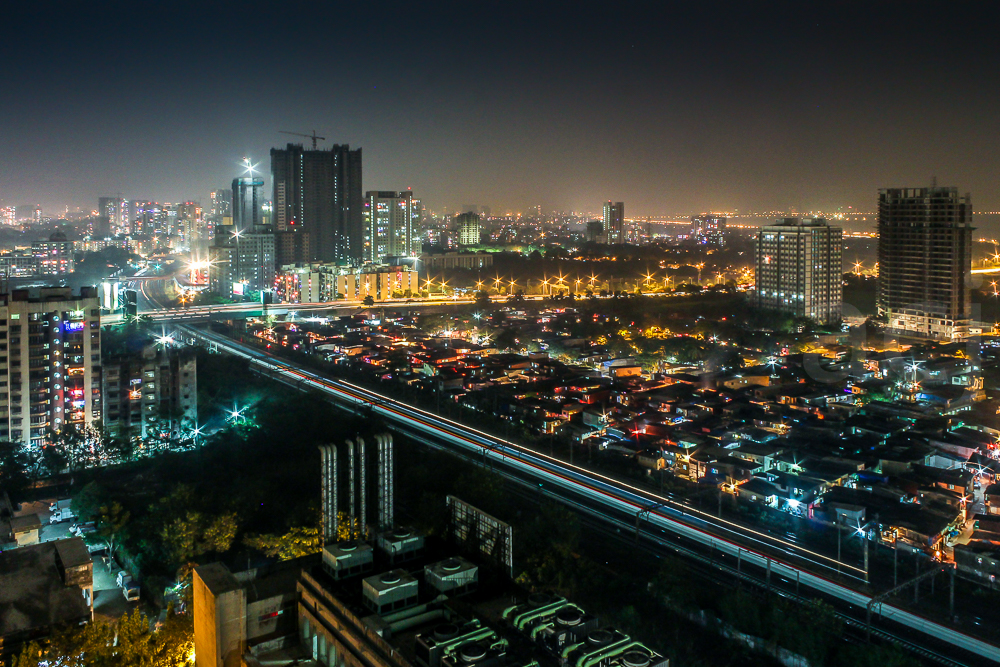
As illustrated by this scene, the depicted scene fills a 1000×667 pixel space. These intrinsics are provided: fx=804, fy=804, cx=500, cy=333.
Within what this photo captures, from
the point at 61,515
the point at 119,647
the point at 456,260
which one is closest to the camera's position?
the point at 119,647

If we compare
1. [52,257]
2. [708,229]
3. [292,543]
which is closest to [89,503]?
[292,543]

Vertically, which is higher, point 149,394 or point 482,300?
point 482,300

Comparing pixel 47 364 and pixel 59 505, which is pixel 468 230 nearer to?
pixel 47 364

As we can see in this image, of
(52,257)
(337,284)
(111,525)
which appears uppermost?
(52,257)

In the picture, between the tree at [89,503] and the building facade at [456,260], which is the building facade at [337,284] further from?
the tree at [89,503]

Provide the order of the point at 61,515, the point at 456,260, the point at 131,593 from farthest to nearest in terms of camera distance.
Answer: the point at 456,260
the point at 61,515
the point at 131,593

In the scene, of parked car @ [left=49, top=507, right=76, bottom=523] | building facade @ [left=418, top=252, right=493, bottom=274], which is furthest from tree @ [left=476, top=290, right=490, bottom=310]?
parked car @ [left=49, top=507, right=76, bottom=523]
